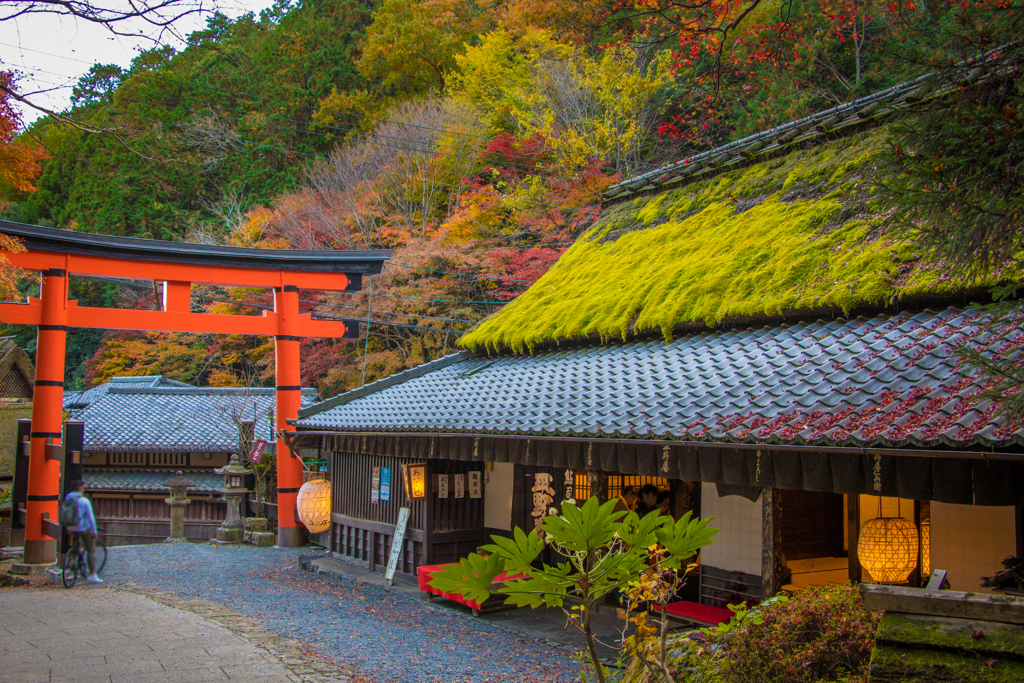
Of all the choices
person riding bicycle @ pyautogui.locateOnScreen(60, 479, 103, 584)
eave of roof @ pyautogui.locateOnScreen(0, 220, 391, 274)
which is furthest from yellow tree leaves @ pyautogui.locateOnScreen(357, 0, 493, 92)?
person riding bicycle @ pyautogui.locateOnScreen(60, 479, 103, 584)

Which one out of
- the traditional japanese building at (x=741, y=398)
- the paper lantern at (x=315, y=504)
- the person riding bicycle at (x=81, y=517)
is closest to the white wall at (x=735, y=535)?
the traditional japanese building at (x=741, y=398)

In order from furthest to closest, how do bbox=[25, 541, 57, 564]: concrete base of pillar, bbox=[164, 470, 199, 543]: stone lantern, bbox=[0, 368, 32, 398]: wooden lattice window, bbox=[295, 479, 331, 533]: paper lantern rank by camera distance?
bbox=[164, 470, 199, 543]: stone lantern, bbox=[0, 368, 32, 398]: wooden lattice window, bbox=[295, 479, 331, 533]: paper lantern, bbox=[25, 541, 57, 564]: concrete base of pillar

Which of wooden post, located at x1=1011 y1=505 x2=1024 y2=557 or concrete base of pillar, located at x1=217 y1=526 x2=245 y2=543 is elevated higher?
wooden post, located at x1=1011 y1=505 x2=1024 y2=557

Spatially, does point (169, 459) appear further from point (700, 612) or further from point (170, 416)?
point (700, 612)

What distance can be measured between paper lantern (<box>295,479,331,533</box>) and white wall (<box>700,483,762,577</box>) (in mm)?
7467

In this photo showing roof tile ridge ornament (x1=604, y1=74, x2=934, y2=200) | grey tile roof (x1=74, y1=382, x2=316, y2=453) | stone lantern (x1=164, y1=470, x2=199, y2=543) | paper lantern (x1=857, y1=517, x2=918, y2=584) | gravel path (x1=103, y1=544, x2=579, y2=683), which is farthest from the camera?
grey tile roof (x1=74, y1=382, x2=316, y2=453)

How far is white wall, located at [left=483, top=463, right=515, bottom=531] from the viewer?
11.1 metres

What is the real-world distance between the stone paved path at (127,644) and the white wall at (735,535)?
14.2 feet

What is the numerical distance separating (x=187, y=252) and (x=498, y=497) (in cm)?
747

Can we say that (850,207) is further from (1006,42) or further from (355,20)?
(355,20)

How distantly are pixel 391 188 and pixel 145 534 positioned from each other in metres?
12.6

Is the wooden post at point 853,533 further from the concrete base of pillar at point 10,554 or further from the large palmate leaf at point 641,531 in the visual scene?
the concrete base of pillar at point 10,554

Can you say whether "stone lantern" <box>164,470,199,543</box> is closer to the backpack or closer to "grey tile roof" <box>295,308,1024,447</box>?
the backpack

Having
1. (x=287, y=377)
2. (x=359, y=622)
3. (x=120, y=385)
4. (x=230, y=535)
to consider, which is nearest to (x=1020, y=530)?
(x=359, y=622)
